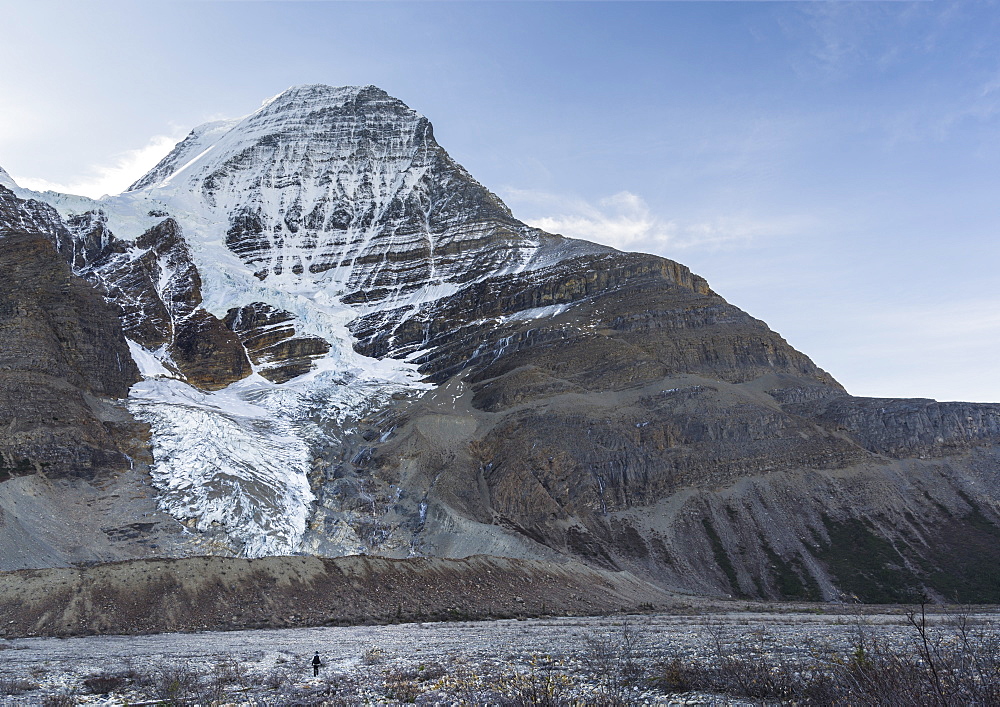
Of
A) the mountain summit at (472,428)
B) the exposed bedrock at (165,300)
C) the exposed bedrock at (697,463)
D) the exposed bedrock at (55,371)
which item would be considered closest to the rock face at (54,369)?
the exposed bedrock at (55,371)

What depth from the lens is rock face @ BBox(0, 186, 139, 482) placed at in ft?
226

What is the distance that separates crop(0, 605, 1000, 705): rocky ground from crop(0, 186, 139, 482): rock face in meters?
34.6

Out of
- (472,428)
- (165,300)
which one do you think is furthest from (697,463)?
(165,300)

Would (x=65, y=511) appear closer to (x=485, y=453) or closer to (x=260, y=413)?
(x=260, y=413)

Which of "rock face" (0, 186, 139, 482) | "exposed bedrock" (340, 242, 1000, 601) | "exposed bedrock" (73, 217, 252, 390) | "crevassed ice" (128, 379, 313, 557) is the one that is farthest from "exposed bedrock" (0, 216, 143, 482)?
"exposed bedrock" (340, 242, 1000, 601)

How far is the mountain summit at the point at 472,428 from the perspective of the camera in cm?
6812

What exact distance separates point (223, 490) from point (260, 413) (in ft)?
93.8

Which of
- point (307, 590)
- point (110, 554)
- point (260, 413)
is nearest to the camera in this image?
point (307, 590)

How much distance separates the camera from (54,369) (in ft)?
262

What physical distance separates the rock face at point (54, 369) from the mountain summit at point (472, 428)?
1.12ft

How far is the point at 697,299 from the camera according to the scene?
373ft

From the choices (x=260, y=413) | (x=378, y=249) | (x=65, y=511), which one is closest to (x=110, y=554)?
(x=65, y=511)

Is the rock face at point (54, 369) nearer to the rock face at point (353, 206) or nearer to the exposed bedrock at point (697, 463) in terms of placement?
the exposed bedrock at point (697, 463)

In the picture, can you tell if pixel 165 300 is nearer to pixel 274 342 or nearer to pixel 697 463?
pixel 274 342
